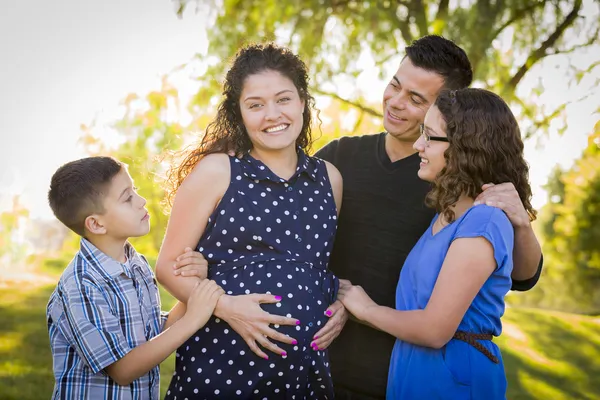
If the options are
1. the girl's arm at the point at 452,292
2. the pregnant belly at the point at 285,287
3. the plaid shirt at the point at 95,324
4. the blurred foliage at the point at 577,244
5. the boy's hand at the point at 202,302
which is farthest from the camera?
the blurred foliage at the point at 577,244

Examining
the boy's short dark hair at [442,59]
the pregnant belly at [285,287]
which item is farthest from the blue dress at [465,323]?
the boy's short dark hair at [442,59]

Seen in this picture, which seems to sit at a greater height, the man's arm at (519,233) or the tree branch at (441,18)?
the tree branch at (441,18)

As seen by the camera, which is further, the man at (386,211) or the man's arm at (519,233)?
the man at (386,211)

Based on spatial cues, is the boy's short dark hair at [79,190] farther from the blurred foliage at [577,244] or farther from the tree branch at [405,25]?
the blurred foliage at [577,244]

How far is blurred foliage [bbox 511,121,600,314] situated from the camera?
10164 millimetres

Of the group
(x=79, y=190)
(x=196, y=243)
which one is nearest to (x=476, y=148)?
(x=196, y=243)

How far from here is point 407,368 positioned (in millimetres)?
2379

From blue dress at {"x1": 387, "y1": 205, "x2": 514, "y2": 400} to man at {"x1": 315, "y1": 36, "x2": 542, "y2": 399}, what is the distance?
491 mm

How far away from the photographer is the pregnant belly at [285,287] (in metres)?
2.41

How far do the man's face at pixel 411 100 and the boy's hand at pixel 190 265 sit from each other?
112 centimetres

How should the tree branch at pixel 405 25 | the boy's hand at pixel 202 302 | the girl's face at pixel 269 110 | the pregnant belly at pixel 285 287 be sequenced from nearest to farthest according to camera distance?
the boy's hand at pixel 202 302 < the pregnant belly at pixel 285 287 < the girl's face at pixel 269 110 < the tree branch at pixel 405 25

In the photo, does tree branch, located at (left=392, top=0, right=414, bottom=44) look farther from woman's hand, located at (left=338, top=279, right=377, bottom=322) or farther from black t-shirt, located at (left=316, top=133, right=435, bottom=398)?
woman's hand, located at (left=338, top=279, right=377, bottom=322)

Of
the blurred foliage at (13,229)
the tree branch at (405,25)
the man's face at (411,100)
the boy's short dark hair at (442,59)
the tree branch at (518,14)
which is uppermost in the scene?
the tree branch at (518,14)

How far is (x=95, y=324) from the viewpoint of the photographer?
2.20m
